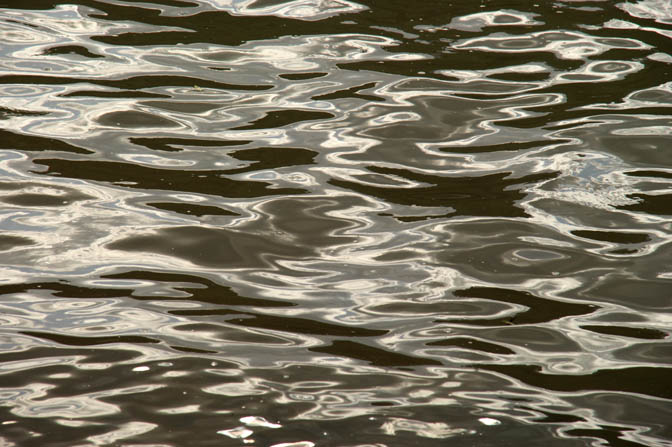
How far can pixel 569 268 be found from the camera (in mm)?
3143

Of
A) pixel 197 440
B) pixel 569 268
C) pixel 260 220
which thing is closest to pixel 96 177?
pixel 260 220

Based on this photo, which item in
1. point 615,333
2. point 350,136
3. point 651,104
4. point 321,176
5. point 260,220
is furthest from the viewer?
point 651,104

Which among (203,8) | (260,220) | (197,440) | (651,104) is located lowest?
(197,440)

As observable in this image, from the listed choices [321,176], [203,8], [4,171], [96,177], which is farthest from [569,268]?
[203,8]

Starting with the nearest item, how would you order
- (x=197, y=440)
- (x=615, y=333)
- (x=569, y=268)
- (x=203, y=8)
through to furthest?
(x=197, y=440) < (x=615, y=333) < (x=569, y=268) < (x=203, y=8)

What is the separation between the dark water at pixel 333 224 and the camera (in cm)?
244

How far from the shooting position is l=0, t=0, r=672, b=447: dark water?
8.02 ft

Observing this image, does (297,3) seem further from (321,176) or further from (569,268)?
(569,268)

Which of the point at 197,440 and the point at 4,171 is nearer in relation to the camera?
the point at 197,440

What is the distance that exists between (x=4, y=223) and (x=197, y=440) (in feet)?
4.86

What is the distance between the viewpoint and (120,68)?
4.62 meters

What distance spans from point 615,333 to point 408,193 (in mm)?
1151

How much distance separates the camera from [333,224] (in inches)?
134

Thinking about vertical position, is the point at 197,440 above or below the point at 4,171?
below
